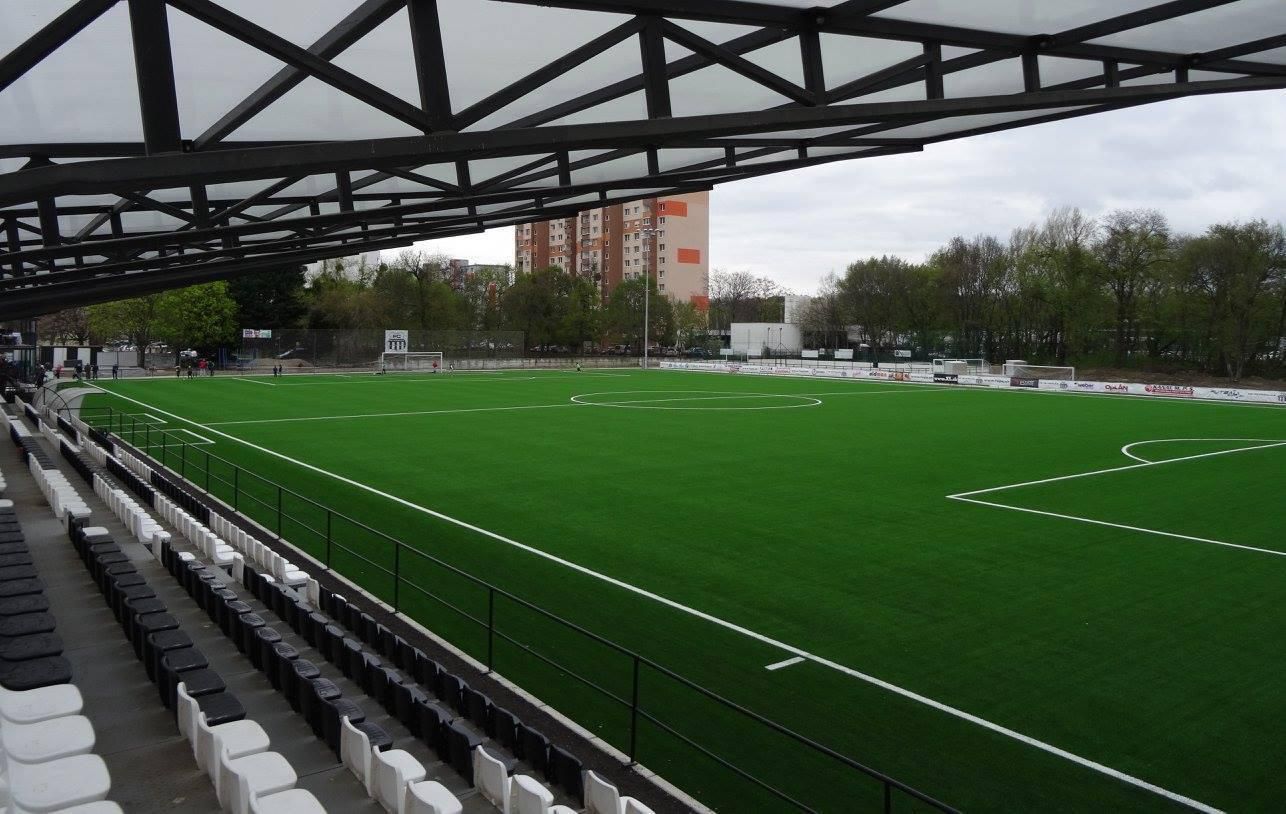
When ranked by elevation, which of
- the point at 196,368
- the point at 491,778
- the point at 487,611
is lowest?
the point at 487,611

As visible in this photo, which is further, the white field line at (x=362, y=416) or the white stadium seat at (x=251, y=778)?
the white field line at (x=362, y=416)

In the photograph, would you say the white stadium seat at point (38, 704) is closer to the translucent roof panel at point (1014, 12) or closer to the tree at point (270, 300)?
the translucent roof panel at point (1014, 12)

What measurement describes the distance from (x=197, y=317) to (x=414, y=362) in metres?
16.0

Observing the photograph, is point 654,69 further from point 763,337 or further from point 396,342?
point 763,337

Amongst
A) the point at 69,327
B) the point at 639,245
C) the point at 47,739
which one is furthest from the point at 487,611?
the point at 639,245

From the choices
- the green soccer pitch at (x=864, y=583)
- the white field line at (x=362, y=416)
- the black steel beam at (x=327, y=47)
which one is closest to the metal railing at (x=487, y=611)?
the green soccer pitch at (x=864, y=583)

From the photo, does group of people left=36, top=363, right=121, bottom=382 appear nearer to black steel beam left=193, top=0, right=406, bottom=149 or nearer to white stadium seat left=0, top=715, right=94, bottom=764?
black steel beam left=193, top=0, right=406, bottom=149

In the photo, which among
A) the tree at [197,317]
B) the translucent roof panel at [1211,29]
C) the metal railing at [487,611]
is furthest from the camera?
the tree at [197,317]

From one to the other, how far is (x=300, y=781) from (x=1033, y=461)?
22.0 m

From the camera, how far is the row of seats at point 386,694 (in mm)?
5785

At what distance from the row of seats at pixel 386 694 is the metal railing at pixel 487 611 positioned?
2.12 ft

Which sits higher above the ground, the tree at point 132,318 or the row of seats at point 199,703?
the tree at point 132,318

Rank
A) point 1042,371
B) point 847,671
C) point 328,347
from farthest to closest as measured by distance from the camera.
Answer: point 328,347, point 1042,371, point 847,671

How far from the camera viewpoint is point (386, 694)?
7.69 m
